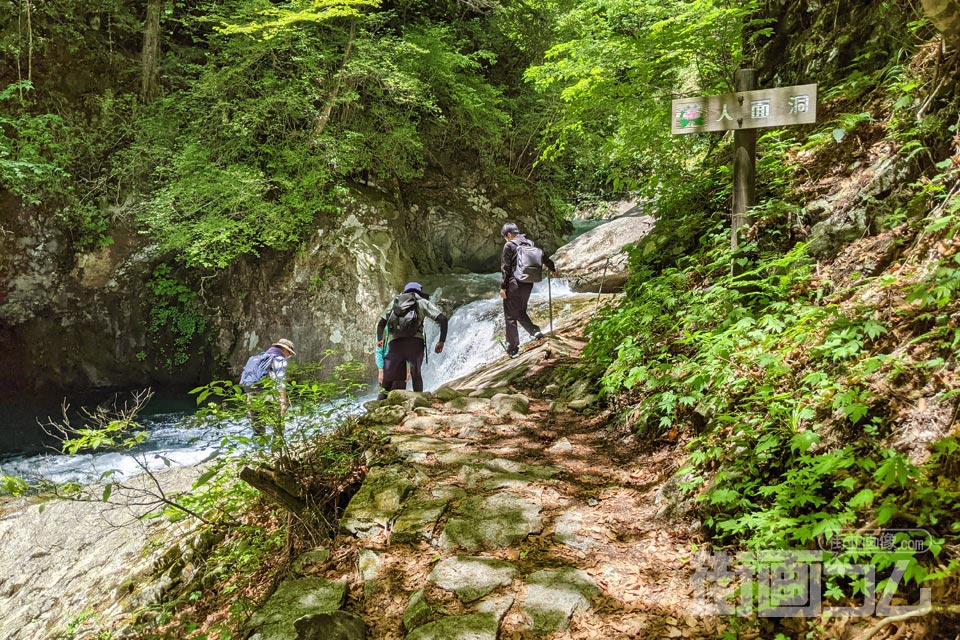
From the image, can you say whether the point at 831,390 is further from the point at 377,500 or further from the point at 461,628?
the point at 377,500

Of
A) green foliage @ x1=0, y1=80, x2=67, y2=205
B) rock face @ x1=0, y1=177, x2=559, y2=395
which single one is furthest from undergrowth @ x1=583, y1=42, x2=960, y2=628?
green foliage @ x1=0, y1=80, x2=67, y2=205

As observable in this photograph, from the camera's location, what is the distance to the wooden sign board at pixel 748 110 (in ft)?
11.8

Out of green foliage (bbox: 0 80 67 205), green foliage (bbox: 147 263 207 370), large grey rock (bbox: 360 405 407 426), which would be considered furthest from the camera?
green foliage (bbox: 147 263 207 370)

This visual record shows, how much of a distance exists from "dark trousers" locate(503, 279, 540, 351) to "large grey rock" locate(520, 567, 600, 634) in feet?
15.7

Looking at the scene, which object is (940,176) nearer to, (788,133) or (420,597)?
(788,133)

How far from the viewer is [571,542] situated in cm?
294

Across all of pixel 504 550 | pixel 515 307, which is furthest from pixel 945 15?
pixel 515 307

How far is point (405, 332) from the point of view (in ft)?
20.8

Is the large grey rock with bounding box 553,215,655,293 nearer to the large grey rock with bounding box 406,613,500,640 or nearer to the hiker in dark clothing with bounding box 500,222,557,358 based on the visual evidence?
the hiker in dark clothing with bounding box 500,222,557,358

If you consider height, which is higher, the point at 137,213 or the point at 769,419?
the point at 137,213

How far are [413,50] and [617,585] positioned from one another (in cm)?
1105

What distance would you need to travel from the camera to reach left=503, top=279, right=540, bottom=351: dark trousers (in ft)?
23.6

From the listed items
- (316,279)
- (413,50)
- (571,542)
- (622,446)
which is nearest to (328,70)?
(413,50)

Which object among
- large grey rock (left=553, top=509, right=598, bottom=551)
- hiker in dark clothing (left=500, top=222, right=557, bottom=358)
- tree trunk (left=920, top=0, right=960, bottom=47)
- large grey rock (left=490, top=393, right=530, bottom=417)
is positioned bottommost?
large grey rock (left=553, top=509, right=598, bottom=551)
